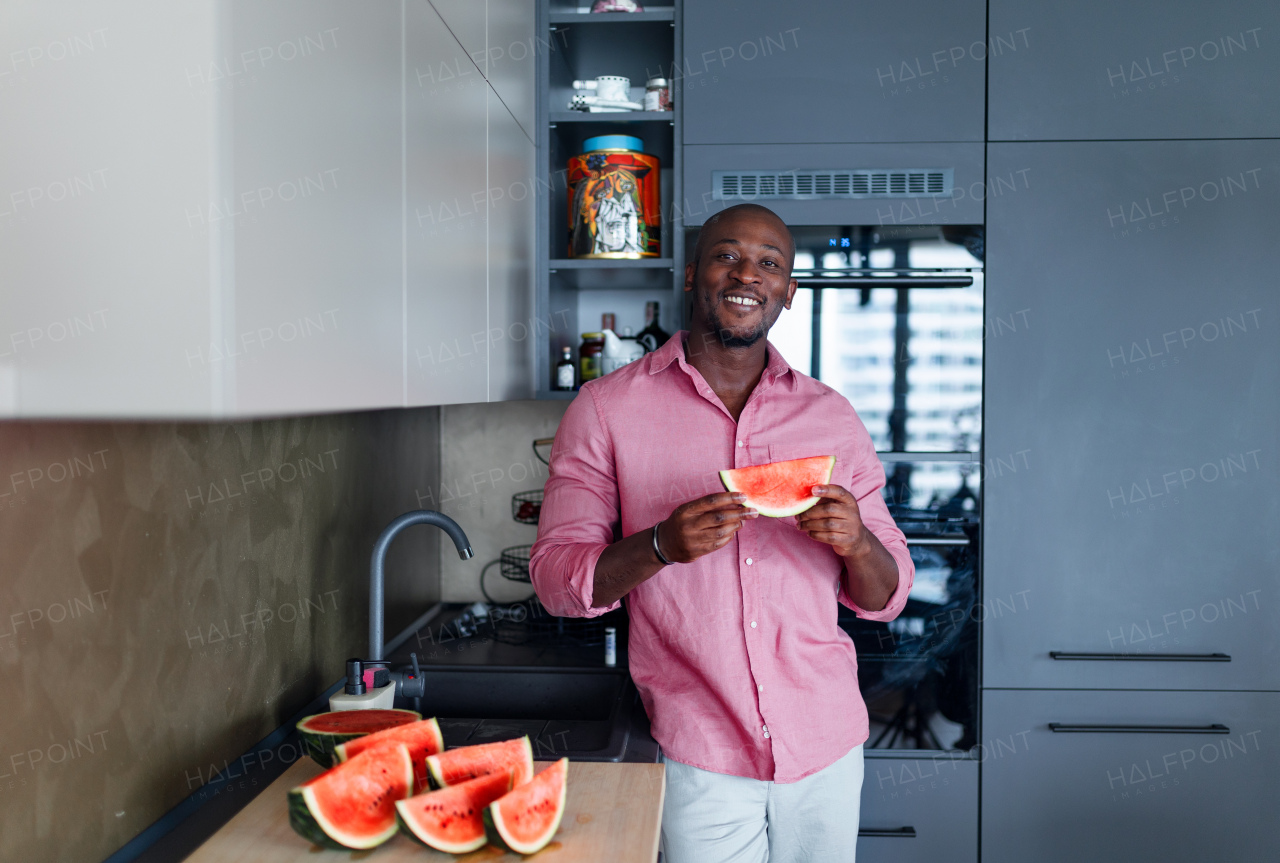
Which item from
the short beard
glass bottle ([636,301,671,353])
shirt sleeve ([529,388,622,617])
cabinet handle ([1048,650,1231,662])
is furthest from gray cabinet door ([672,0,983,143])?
cabinet handle ([1048,650,1231,662])

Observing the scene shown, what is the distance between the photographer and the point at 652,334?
8.13ft

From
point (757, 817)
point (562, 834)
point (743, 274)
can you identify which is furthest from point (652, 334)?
point (562, 834)

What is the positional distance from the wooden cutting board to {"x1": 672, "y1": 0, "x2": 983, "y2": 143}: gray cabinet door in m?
1.61

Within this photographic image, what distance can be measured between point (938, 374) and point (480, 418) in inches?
54.9

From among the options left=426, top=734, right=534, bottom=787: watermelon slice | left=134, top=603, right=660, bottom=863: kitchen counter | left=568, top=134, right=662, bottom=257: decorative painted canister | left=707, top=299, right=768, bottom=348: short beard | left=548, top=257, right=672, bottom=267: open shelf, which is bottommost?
left=134, top=603, right=660, bottom=863: kitchen counter

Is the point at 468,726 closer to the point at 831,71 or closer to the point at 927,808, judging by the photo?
the point at 927,808

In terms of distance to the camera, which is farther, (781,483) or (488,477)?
(488,477)

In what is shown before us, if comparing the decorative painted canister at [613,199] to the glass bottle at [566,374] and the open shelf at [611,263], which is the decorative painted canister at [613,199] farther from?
the glass bottle at [566,374]

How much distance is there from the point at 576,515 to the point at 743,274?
21.1 inches

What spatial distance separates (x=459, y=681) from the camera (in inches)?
83.3

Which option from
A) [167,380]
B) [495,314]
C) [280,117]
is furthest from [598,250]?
[167,380]

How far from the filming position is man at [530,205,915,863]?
1.55m

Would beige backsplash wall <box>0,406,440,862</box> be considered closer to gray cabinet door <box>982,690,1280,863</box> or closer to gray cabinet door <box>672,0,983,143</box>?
gray cabinet door <box>672,0,983,143</box>

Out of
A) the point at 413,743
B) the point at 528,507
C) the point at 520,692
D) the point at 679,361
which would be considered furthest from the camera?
the point at 528,507
